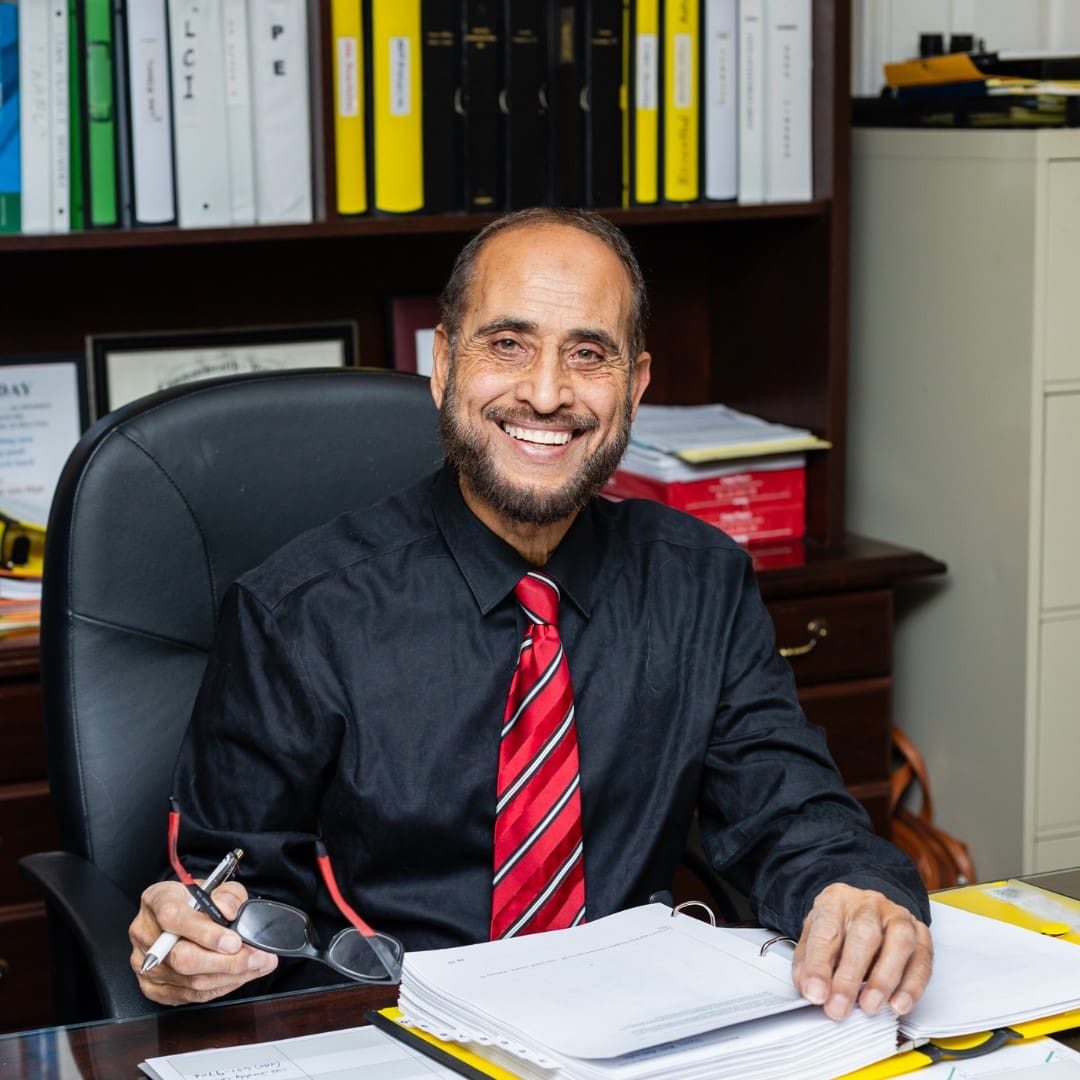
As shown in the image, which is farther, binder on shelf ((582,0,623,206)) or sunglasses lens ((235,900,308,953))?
binder on shelf ((582,0,623,206))

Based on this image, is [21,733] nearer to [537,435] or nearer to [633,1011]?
[537,435]

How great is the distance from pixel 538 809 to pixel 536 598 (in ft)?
0.63

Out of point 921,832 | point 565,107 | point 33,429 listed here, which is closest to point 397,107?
point 565,107

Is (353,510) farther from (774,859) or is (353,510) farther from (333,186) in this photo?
(333,186)

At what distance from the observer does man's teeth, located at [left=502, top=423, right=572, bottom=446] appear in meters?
1.55

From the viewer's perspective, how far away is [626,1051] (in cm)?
104

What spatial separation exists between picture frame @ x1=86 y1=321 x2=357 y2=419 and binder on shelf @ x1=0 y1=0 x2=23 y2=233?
1.12 feet

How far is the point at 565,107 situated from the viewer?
2449 mm

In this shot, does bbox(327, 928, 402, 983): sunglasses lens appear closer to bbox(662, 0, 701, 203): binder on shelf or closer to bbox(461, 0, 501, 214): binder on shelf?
bbox(461, 0, 501, 214): binder on shelf

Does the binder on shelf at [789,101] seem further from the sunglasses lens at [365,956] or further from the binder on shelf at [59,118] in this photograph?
the sunglasses lens at [365,956]

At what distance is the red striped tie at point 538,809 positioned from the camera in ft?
4.91

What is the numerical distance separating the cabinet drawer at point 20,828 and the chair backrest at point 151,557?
601mm

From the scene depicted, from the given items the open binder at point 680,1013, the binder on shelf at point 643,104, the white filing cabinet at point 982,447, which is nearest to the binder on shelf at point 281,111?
the binder on shelf at point 643,104

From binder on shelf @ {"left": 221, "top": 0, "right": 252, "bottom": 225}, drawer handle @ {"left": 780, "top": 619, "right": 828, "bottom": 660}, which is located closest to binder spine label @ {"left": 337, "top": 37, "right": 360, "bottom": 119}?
binder on shelf @ {"left": 221, "top": 0, "right": 252, "bottom": 225}
